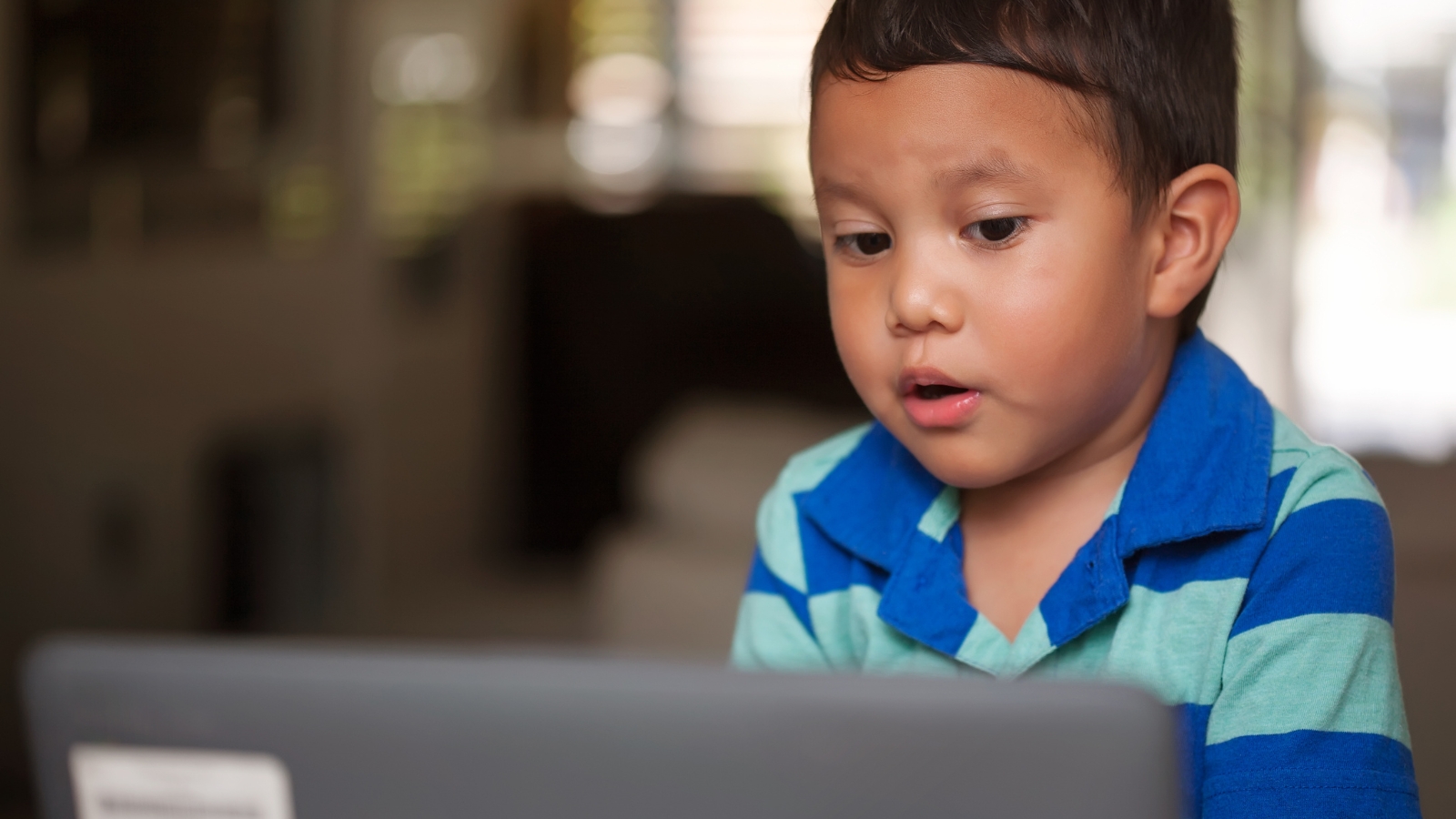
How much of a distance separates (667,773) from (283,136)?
2.93 meters

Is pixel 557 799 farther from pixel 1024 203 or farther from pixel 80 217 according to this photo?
pixel 80 217

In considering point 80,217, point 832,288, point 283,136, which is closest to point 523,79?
point 283,136

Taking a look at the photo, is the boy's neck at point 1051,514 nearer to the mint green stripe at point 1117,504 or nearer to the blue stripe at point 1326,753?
the mint green stripe at point 1117,504

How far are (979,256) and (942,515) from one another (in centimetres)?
18

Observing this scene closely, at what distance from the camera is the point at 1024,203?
0.58m

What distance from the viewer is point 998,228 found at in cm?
59

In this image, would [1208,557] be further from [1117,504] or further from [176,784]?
[176,784]

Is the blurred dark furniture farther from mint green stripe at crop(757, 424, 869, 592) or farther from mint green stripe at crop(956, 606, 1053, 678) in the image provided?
mint green stripe at crop(956, 606, 1053, 678)

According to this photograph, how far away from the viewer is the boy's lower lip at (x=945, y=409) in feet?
1.99

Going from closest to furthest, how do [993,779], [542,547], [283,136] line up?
[993,779]
[283,136]
[542,547]

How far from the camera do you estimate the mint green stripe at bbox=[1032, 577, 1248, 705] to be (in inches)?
23.4

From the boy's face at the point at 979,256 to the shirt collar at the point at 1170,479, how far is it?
55 millimetres

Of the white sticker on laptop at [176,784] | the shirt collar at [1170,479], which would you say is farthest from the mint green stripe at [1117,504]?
the white sticker on laptop at [176,784]

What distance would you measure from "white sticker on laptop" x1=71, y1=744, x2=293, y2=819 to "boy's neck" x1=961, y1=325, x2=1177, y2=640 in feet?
1.24
